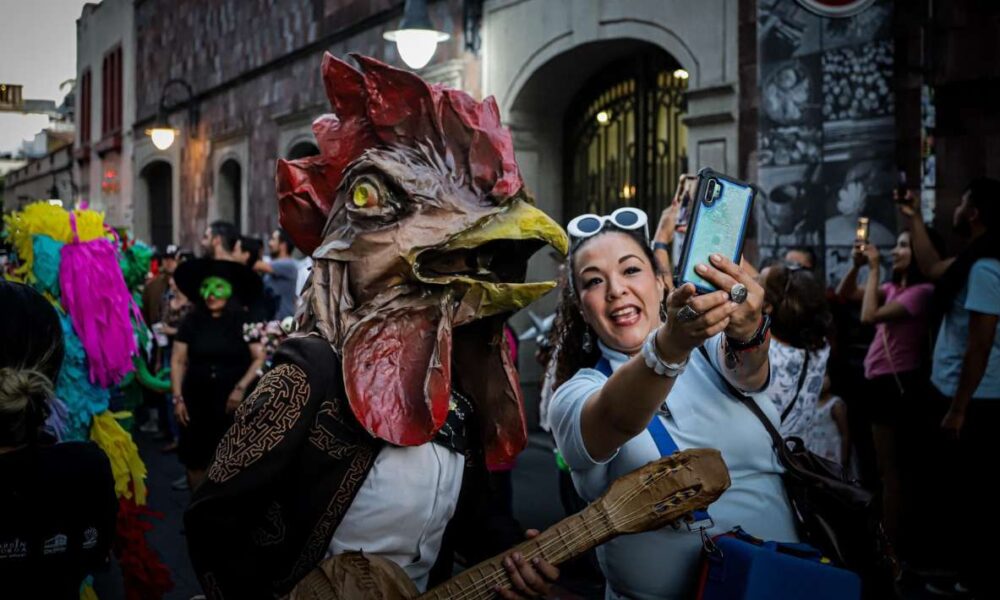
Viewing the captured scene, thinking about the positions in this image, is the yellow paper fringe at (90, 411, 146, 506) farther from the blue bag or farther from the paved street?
the blue bag

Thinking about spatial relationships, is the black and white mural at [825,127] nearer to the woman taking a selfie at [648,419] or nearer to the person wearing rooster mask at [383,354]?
the woman taking a selfie at [648,419]

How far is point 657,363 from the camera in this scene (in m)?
1.87

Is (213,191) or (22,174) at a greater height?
(22,174)

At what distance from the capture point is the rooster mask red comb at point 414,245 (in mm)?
1989

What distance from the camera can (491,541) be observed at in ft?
7.38

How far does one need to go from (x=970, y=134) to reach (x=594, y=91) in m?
4.30

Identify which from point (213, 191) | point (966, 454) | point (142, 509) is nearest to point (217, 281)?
point (142, 509)

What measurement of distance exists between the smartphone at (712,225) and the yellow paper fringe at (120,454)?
334 cm

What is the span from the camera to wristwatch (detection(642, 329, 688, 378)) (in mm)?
1863

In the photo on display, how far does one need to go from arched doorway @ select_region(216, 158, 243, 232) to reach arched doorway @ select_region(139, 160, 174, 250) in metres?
6.09

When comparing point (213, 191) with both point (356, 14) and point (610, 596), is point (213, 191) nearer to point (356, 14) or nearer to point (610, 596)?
point (356, 14)

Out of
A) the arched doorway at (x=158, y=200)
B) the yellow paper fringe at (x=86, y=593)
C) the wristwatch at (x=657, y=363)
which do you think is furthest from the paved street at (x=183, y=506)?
the arched doorway at (x=158, y=200)

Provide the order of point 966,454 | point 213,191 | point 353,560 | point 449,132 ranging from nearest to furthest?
point 353,560
point 449,132
point 966,454
point 213,191

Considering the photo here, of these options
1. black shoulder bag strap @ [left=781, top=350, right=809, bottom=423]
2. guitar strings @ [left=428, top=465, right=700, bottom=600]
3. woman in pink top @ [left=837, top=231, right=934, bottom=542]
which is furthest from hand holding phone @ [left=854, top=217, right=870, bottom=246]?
A: guitar strings @ [left=428, top=465, right=700, bottom=600]
